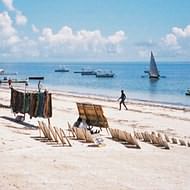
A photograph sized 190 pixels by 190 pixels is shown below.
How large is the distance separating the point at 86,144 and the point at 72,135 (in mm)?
2007

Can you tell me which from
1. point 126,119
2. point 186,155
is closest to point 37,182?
point 186,155

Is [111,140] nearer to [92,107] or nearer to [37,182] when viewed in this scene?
[92,107]

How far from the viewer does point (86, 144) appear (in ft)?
51.4

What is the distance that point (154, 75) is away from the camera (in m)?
114

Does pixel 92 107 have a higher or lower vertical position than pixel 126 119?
higher

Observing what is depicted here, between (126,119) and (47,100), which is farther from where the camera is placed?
(126,119)

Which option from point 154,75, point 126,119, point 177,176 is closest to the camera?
point 177,176

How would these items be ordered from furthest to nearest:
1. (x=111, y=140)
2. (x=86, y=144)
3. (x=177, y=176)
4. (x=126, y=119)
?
(x=126, y=119) → (x=111, y=140) → (x=86, y=144) → (x=177, y=176)

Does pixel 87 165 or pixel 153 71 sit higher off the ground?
pixel 87 165

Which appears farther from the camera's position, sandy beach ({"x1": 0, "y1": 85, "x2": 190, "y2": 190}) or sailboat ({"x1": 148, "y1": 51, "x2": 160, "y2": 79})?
sailboat ({"x1": 148, "y1": 51, "x2": 160, "y2": 79})

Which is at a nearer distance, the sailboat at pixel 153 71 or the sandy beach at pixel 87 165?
the sandy beach at pixel 87 165

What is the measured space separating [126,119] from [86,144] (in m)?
11.7

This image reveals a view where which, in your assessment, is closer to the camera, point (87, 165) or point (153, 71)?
point (87, 165)

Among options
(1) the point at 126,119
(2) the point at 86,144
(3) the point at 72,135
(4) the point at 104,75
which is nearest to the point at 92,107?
(3) the point at 72,135
